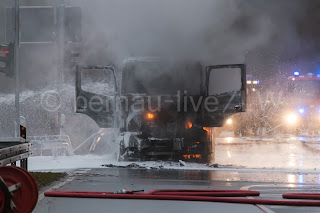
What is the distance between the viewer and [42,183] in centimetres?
593

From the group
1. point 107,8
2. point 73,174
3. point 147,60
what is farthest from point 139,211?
point 107,8

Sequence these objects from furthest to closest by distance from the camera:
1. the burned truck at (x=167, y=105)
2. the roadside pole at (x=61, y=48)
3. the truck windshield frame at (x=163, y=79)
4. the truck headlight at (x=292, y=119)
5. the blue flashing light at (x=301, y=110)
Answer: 1. the blue flashing light at (x=301, y=110)
2. the truck headlight at (x=292, y=119)
3. the roadside pole at (x=61, y=48)
4. the truck windshield frame at (x=163, y=79)
5. the burned truck at (x=167, y=105)

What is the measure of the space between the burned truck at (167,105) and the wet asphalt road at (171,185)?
46.3 inches

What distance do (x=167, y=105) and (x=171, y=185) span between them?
3449mm

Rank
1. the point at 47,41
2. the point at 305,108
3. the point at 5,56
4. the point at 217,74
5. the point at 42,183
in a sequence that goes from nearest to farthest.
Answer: the point at 42,183 → the point at 217,74 → the point at 5,56 → the point at 47,41 → the point at 305,108

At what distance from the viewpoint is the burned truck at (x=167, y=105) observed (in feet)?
30.5

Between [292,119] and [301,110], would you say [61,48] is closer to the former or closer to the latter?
[292,119]

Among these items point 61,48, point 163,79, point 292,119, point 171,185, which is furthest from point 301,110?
point 171,185

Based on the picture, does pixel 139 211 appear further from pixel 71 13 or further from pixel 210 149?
pixel 71 13

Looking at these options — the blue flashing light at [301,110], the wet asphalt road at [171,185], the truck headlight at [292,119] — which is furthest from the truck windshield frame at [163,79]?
the blue flashing light at [301,110]

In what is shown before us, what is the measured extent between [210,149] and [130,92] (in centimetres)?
214

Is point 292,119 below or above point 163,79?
below

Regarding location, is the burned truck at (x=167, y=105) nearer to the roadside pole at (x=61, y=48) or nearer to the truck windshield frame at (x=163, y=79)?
the truck windshield frame at (x=163, y=79)

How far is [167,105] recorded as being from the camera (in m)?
9.38
